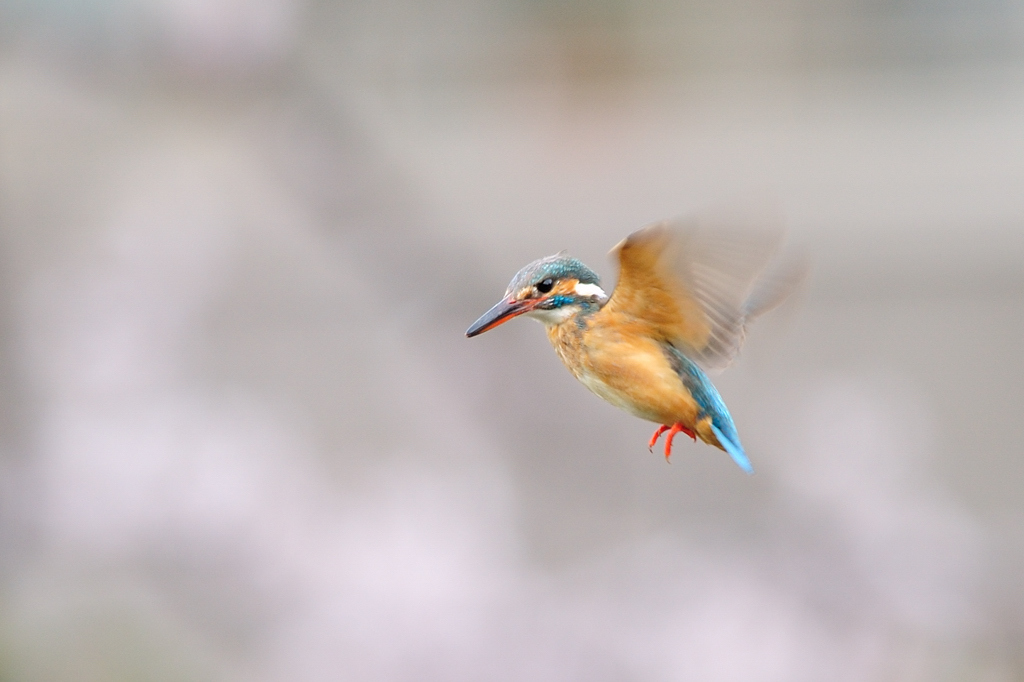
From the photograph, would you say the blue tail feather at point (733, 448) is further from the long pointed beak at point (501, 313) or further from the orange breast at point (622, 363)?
the long pointed beak at point (501, 313)

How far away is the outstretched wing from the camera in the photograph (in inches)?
21.3

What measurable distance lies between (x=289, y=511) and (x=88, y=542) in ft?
1.11

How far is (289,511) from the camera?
1852mm

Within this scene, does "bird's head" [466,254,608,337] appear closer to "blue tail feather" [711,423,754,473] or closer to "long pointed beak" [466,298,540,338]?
"long pointed beak" [466,298,540,338]

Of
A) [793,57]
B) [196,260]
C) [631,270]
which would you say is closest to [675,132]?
[793,57]

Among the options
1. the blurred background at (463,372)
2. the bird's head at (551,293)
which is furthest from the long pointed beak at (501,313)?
the blurred background at (463,372)

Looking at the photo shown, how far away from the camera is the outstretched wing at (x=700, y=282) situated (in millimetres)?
542

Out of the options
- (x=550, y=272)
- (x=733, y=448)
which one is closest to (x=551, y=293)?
(x=550, y=272)

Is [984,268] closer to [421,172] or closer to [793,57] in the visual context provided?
[793,57]

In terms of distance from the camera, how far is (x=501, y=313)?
57 centimetres

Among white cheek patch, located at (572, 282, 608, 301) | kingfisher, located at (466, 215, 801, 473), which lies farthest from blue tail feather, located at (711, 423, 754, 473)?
white cheek patch, located at (572, 282, 608, 301)

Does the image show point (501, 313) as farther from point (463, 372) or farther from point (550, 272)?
point (463, 372)

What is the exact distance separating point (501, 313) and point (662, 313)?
11 cm

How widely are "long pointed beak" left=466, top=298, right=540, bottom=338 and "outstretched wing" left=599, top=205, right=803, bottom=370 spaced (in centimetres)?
5
